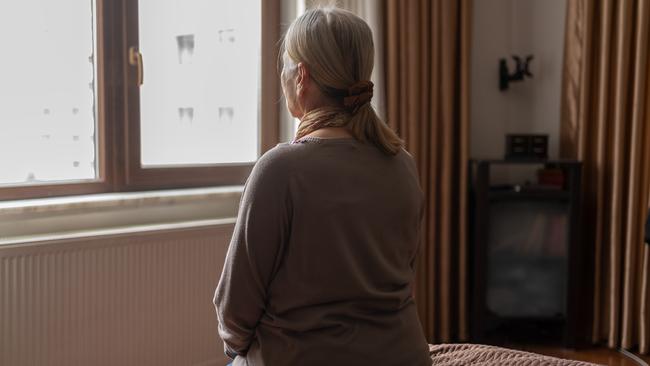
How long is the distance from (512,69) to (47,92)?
91.8 inches

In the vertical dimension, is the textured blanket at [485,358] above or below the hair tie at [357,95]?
below

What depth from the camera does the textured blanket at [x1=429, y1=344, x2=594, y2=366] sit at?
5.29 feet

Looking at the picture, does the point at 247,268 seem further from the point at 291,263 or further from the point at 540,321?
the point at 540,321

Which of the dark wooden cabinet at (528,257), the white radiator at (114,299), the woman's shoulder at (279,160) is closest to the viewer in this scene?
the woman's shoulder at (279,160)

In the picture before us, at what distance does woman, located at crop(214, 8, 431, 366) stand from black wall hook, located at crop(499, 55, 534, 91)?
244 centimetres

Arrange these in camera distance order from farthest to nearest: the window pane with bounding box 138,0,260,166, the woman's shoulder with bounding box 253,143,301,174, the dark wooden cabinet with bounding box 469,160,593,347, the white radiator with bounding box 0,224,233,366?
the dark wooden cabinet with bounding box 469,160,593,347
the window pane with bounding box 138,0,260,166
the white radiator with bounding box 0,224,233,366
the woman's shoulder with bounding box 253,143,301,174

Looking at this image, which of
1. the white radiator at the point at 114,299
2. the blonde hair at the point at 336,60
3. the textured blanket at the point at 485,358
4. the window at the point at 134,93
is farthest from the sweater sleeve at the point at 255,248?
the window at the point at 134,93

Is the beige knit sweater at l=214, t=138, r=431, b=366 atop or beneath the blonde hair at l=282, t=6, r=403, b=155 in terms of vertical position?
beneath

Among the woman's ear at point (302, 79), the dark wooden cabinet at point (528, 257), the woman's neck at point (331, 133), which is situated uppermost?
the woman's ear at point (302, 79)

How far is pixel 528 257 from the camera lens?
133 inches

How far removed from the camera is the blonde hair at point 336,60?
1.30 metres

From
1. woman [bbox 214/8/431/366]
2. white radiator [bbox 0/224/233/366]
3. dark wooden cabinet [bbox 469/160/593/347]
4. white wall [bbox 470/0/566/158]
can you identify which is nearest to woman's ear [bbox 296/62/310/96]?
woman [bbox 214/8/431/366]

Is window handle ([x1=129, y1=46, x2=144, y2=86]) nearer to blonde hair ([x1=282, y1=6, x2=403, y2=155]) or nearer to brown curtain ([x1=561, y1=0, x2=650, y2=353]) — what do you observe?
blonde hair ([x1=282, y1=6, x2=403, y2=155])

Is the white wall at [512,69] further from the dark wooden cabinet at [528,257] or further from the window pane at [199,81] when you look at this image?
the window pane at [199,81]
